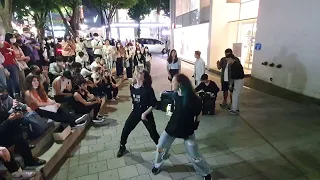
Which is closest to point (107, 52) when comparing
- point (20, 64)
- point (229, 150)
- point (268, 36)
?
point (20, 64)

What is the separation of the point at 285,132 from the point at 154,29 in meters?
35.7

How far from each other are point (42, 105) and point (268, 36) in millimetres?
8508

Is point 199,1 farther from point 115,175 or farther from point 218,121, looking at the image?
point 115,175

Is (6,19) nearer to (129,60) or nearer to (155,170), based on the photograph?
(129,60)

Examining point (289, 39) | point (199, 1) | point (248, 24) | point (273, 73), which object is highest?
point (199, 1)

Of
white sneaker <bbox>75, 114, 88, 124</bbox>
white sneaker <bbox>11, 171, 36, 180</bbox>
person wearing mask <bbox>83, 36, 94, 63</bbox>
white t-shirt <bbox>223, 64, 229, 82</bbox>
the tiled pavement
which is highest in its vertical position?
person wearing mask <bbox>83, 36, 94, 63</bbox>

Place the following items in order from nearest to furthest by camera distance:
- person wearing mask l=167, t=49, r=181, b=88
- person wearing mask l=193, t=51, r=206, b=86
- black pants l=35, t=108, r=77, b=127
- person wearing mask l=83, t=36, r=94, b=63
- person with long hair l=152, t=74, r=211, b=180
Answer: person with long hair l=152, t=74, r=211, b=180 → black pants l=35, t=108, r=77, b=127 → person wearing mask l=193, t=51, r=206, b=86 → person wearing mask l=167, t=49, r=181, b=88 → person wearing mask l=83, t=36, r=94, b=63

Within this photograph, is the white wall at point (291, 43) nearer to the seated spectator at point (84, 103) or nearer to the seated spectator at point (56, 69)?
the seated spectator at point (84, 103)

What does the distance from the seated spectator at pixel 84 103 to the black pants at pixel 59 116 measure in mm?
521

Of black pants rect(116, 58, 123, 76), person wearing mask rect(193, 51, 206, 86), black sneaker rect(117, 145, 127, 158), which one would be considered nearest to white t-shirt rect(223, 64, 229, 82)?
person wearing mask rect(193, 51, 206, 86)

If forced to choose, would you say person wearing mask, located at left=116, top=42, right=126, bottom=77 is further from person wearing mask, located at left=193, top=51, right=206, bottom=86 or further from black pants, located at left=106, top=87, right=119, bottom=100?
person wearing mask, located at left=193, top=51, right=206, bottom=86

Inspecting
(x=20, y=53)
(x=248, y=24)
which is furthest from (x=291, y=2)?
(x=20, y=53)

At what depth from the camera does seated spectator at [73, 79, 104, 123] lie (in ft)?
16.8

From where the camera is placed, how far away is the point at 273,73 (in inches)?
350
